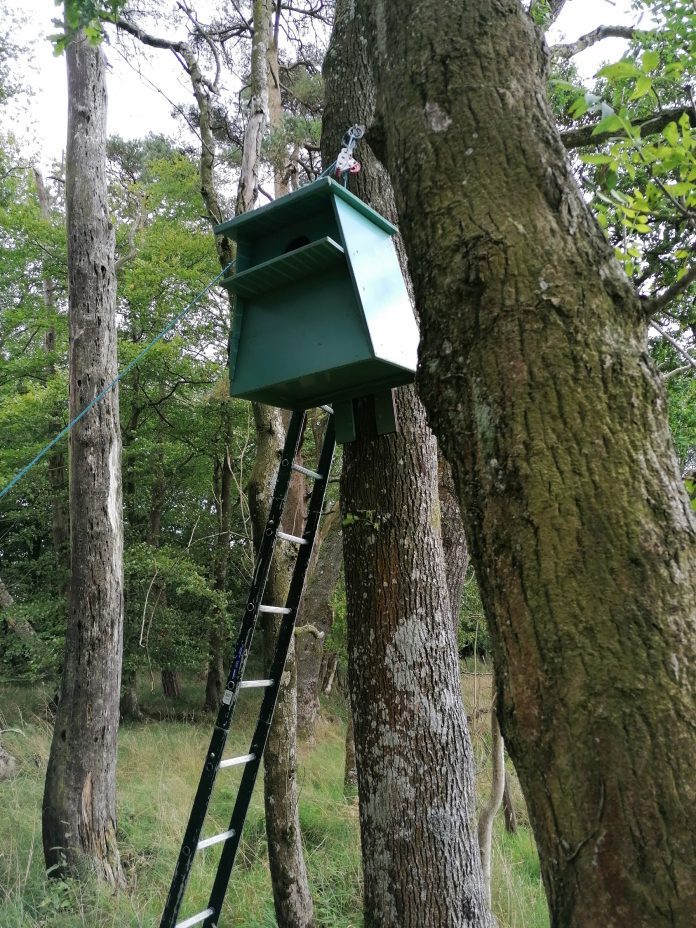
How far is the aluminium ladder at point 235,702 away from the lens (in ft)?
7.69

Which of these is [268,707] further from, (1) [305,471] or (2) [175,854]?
(2) [175,854]

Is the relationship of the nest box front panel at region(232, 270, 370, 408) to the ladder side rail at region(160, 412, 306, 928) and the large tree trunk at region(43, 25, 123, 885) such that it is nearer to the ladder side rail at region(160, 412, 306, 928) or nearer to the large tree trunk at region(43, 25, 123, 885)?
the ladder side rail at region(160, 412, 306, 928)

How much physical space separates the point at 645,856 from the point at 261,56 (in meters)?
4.94

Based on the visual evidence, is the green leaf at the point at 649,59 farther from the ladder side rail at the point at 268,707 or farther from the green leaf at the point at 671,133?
the ladder side rail at the point at 268,707

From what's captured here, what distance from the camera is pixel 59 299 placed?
13.1m

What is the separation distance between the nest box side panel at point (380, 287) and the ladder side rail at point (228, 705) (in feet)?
2.01

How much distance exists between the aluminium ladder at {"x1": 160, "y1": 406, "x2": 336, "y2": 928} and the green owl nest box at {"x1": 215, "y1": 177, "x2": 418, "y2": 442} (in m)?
0.35

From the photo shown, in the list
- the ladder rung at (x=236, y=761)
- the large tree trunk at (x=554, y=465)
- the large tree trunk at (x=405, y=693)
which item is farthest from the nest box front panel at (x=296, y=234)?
the ladder rung at (x=236, y=761)

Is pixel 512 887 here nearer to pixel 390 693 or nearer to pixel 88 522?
pixel 390 693

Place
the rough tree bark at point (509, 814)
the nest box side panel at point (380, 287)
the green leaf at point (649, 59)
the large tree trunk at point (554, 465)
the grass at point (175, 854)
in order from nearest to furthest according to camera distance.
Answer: the large tree trunk at point (554, 465), the green leaf at point (649, 59), the nest box side panel at point (380, 287), the grass at point (175, 854), the rough tree bark at point (509, 814)

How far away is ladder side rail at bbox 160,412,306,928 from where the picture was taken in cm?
233

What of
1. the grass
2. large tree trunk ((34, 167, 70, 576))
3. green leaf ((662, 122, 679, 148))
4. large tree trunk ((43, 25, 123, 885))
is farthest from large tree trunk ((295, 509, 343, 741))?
green leaf ((662, 122, 679, 148))

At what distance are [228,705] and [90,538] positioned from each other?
2841 mm

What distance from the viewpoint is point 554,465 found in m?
1.09
